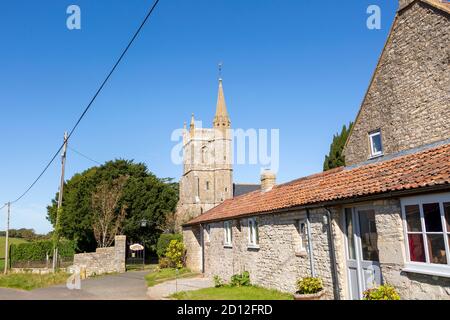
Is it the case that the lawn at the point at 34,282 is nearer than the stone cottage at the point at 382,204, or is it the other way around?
the stone cottage at the point at 382,204

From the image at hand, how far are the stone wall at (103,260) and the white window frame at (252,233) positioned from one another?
47.9ft

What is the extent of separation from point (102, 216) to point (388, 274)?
Result: 33373mm

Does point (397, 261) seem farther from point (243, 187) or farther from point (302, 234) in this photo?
point (243, 187)

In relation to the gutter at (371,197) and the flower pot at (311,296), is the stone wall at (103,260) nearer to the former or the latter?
the gutter at (371,197)

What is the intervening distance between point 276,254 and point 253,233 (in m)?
2.45

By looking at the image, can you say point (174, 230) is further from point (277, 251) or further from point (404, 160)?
point (404, 160)

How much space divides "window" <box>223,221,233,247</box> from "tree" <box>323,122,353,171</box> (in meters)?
10.9

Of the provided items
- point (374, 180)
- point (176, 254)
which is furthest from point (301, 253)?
point (176, 254)

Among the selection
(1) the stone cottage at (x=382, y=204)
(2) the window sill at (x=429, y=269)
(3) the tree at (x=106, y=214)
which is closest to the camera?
(2) the window sill at (x=429, y=269)

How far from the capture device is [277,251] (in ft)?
45.2

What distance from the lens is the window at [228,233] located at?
747 inches

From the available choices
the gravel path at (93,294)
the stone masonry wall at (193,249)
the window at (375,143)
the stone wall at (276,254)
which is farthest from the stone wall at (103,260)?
the window at (375,143)

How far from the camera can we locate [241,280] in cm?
1612

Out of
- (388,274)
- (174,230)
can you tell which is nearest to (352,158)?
(388,274)
